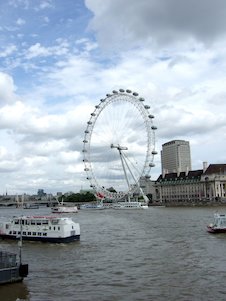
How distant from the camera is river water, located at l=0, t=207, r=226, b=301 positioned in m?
22.5

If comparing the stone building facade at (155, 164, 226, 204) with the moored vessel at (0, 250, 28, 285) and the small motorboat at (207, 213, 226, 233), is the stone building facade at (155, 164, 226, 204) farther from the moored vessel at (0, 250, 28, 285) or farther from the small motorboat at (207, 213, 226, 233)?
the moored vessel at (0, 250, 28, 285)

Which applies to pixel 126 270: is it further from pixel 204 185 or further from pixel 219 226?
pixel 204 185

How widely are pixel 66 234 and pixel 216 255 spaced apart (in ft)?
57.3

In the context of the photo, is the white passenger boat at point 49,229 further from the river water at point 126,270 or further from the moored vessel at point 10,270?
the moored vessel at point 10,270

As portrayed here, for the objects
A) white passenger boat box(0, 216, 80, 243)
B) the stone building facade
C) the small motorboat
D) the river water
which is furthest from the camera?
the stone building facade

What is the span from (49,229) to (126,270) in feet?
66.6

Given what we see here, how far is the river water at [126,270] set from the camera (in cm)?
2253

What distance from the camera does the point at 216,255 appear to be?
33.4 meters

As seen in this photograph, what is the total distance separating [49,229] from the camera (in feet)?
156

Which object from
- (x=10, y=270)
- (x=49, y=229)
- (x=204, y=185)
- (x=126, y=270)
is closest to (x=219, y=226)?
(x=49, y=229)

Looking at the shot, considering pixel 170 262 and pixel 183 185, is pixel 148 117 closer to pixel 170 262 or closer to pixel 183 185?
pixel 170 262

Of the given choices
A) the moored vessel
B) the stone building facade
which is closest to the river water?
the moored vessel

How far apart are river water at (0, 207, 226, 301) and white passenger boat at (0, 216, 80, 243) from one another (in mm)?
1282

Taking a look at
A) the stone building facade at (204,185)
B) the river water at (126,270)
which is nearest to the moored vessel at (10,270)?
the river water at (126,270)
